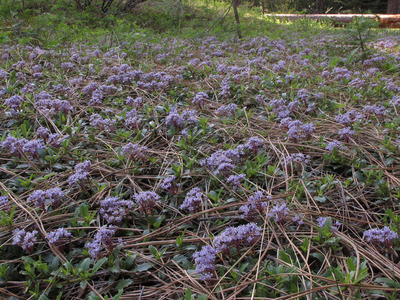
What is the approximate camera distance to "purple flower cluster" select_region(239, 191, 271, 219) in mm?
2044

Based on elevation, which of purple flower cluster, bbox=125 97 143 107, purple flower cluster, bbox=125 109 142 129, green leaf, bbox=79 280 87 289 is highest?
purple flower cluster, bbox=125 97 143 107

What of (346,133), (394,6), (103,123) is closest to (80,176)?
(103,123)

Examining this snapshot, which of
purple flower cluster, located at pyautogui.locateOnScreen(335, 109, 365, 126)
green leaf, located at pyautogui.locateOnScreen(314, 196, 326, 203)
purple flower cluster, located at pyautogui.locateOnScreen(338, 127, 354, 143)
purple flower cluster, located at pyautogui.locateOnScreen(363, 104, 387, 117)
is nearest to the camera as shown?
green leaf, located at pyautogui.locateOnScreen(314, 196, 326, 203)

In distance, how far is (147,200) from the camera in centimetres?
217

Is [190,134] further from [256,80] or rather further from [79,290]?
[256,80]

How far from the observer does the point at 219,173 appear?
2.49m

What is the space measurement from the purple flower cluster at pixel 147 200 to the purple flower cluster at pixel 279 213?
0.83 m

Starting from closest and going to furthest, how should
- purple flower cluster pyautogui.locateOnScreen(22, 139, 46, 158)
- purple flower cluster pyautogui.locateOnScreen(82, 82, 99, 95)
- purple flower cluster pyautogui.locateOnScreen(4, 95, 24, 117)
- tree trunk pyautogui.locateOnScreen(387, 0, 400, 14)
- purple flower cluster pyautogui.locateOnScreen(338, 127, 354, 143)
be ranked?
purple flower cluster pyautogui.locateOnScreen(22, 139, 46, 158) → purple flower cluster pyautogui.locateOnScreen(338, 127, 354, 143) → purple flower cluster pyautogui.locateOnScreen(4, 95, 24, 117) → purple flower cluster pyautogui.locateOnScreen(82, 82, 99, 95) → tree trunk pyautogui.locateOnScreen(387, 0, 400, 14)

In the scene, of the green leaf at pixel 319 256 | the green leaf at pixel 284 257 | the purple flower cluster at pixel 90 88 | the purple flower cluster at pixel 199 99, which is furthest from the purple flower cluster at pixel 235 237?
the purple flower cluster at pixel 90 88

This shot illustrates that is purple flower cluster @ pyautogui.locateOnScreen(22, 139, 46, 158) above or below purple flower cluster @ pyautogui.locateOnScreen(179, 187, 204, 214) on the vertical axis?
above

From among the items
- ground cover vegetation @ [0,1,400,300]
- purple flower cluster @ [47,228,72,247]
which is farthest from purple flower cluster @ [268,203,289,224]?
purple flower cluster @ [47,228,72,247]

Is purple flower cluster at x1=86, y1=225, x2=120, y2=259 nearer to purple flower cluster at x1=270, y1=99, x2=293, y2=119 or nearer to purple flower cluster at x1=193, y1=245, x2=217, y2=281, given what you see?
purple flower cluster at x1=193, y1=245, x2=217, y2=281

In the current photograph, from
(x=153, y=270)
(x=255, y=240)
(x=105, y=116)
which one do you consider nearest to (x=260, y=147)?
(x=255, y=240)

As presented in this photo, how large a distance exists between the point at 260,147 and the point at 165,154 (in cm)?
97
